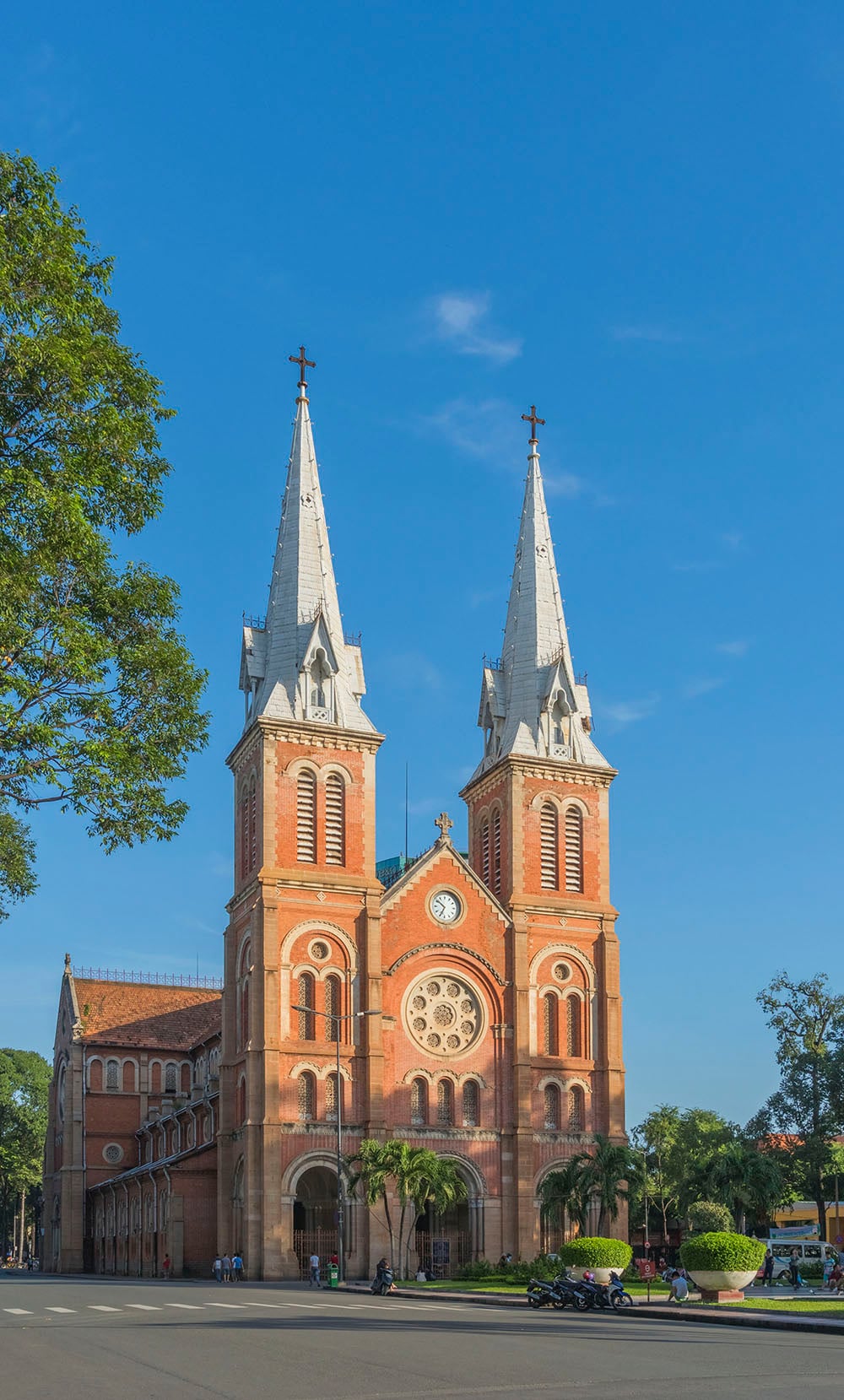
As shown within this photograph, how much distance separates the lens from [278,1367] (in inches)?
791

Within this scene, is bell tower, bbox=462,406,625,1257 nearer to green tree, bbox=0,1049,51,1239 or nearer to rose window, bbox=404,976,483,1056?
rose window, bbox=404,976,483,1056

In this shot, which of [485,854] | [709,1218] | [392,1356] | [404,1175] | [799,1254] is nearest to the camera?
[392,1356]

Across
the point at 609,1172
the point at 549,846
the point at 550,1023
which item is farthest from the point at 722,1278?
the point at 549,846

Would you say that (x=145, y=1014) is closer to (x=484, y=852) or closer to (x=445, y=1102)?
(x=484, y=852)

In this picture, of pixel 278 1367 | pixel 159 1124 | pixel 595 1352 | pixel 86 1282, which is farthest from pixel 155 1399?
pixel 159 1124

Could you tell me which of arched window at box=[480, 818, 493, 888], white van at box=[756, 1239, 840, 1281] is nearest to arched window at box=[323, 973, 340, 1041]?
arched window at box=[480, 818, 493, 888]

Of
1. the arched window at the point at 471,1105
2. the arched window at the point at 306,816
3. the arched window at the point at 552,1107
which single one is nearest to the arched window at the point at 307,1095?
the arched window at the point at 471,1105

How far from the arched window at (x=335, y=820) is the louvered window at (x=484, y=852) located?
8.61 m

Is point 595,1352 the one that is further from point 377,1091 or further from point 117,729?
point 377,1091

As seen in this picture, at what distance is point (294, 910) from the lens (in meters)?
61.4

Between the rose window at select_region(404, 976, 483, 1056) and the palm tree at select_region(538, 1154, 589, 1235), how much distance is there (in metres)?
6.87

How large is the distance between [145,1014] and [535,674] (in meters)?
36.1

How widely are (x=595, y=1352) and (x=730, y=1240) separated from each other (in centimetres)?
1602

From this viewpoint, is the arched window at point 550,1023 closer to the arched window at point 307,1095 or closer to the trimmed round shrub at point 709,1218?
the arched window at point 307,1095
